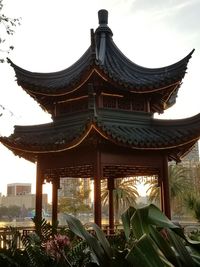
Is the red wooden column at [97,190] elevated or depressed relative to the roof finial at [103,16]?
depressed

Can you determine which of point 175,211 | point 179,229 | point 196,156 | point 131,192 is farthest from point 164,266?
point 196,156

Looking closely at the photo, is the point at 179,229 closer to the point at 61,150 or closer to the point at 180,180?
the point at 61,150

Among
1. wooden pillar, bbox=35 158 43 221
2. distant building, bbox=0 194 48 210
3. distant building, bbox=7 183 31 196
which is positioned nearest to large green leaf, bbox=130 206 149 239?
wooden pillar, bbox=35 158 43 221

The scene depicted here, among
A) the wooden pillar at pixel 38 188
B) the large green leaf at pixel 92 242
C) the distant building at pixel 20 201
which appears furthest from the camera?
the distant building at pixel 20 201

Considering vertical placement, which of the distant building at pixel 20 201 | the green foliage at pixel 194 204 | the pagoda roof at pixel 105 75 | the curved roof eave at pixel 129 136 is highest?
the pagoda roof at pixel 105 75

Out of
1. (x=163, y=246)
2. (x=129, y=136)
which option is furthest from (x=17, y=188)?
(x=163, y=246)

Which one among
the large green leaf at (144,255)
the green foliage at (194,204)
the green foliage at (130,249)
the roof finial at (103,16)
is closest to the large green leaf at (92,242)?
the green foliage at (130,249)

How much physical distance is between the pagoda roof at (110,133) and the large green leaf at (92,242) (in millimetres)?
7468

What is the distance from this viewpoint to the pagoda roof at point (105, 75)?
1089cm

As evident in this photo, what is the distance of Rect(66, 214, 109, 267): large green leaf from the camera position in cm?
199

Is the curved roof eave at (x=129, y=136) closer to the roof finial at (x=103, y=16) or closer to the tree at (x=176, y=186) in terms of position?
the roof finial at (x=103, y=16)

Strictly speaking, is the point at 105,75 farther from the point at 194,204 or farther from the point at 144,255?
the point at 144,255

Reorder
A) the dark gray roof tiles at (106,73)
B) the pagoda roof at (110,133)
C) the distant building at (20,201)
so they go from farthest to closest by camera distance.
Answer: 1. the distant building at (20,201)
2. the dark gray roof tiles at (106,73)
3. the pagoda roof at (110,133)

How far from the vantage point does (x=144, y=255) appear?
1.55 meters
